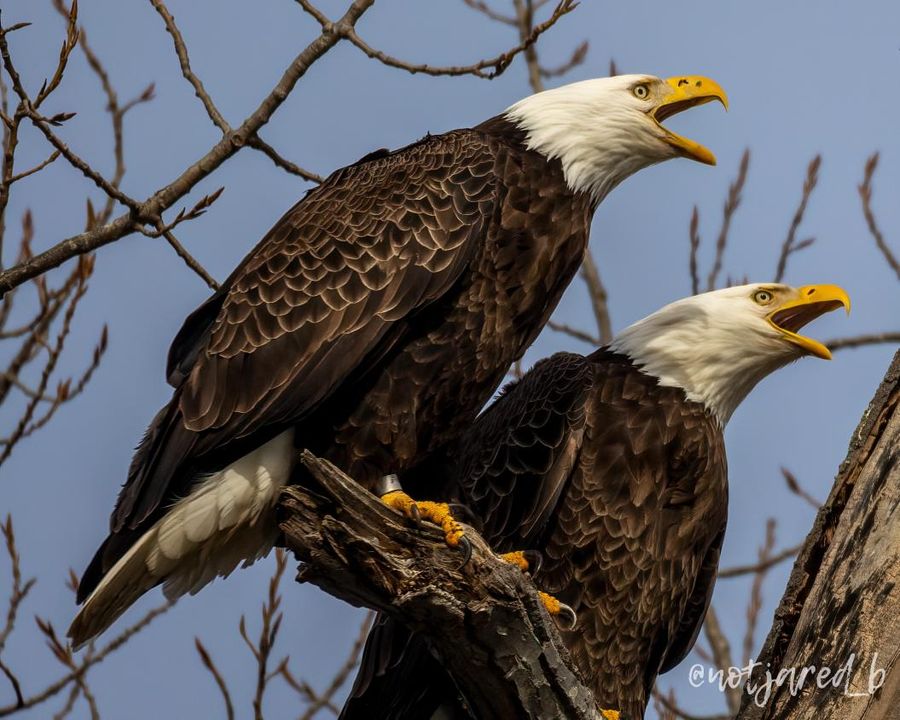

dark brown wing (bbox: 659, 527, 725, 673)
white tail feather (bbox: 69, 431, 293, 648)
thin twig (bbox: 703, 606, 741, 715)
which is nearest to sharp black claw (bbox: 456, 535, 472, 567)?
white tail feather (bbox: 69, 431, 293, 648)

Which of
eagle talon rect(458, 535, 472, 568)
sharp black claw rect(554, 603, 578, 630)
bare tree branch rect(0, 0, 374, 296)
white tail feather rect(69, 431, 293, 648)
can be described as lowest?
sharp black claw rect(554, 603, 578, 630)

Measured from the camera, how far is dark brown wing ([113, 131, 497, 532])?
416 centimetres

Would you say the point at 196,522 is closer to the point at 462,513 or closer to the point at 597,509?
the point at 462,513

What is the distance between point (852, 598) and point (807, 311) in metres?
2.12

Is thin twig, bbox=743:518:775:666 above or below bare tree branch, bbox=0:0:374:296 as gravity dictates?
below

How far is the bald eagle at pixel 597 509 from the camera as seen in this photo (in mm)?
4582

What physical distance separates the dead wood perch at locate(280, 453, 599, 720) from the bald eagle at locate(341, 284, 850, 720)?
38.4 inches

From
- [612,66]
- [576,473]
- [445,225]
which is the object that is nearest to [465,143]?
[445,225]

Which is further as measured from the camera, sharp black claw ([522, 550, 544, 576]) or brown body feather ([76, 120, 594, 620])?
sharp black claw ([522, 550, 544, 576])

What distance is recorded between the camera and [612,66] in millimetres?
7652

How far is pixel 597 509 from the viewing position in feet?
15.2

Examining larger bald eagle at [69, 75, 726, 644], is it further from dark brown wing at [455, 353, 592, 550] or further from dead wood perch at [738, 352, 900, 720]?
dead wood perch at [738, 352, 900, 720]

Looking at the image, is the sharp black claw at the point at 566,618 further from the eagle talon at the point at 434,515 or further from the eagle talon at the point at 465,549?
the eagle talon at the point at 465,549

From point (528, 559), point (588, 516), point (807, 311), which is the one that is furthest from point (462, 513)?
point (807, 311)
